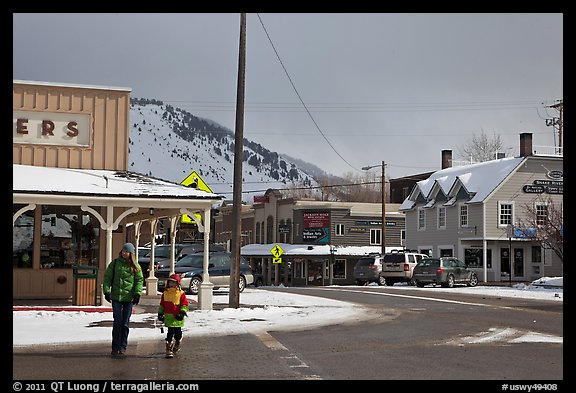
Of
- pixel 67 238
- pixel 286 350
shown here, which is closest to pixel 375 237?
pixel 67 238

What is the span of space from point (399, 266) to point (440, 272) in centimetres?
403

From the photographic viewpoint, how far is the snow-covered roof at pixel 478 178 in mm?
49344

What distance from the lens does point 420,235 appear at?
5669 cm

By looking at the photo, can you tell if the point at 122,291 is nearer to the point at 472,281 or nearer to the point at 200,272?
the point at 200,272

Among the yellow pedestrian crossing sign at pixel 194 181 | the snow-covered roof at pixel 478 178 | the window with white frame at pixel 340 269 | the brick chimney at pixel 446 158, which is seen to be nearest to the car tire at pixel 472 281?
the snow-covered roof at pixel 478 178

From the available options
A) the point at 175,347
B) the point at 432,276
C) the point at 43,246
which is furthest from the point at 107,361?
the point at 432,276

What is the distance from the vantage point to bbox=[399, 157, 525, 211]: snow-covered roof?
49.3 meters

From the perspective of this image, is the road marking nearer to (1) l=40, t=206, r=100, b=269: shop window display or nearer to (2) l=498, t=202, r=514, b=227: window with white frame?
(1) l=40, t=206, r=100, b=269: shop window display

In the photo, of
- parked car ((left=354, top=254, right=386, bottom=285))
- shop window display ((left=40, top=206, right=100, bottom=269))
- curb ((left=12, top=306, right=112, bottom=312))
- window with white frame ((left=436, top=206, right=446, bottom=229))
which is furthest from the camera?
window with white frame ((left=436, top=206, right=446, bottom=229))

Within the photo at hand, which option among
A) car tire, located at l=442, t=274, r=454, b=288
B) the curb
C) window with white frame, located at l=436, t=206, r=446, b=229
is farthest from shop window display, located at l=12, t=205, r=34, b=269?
window with white frame, located at l=436, t=206, r=446, b=229

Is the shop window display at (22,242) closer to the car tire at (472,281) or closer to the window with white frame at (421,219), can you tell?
the car tire at (472,281)

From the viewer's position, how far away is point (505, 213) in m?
49.5

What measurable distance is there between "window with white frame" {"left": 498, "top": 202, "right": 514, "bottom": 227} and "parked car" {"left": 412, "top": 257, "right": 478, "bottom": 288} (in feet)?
35.5

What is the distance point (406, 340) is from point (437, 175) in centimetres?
4545
